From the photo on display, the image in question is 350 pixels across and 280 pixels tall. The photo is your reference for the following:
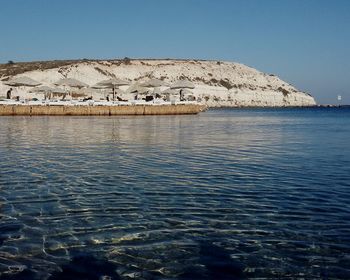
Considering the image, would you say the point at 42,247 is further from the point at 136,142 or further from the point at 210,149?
the point at 136,142

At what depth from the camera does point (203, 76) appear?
137875 mm

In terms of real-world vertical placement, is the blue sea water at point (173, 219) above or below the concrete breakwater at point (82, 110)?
below

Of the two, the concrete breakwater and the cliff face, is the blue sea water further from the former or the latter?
the cliff face

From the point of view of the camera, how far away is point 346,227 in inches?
263

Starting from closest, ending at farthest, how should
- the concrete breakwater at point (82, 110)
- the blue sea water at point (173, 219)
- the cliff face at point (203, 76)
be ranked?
the blue sea water at point (173, 219), the concrete breakwater at point (82, 110), the cliff face at point (203, 76)

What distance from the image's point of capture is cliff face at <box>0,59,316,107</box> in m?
117

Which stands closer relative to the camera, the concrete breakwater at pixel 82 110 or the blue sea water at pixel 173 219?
the blue sea water at pixel 173 219

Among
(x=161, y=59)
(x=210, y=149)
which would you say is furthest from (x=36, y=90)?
(x=161, y=59)

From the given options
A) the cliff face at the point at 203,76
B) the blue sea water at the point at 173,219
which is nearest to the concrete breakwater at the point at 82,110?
the blue sea water at the point at 173,219

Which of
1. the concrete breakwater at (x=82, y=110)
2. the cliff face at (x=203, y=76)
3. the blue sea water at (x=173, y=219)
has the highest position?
the cliff face at (x=203, y=76)

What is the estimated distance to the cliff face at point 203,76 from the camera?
117m

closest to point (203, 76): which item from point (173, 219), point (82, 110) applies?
point (82, 110)

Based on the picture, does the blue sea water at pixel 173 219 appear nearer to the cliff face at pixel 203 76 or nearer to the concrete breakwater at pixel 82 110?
the concrete breakwater at pixel 82 110

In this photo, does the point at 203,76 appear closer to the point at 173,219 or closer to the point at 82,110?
the point at 82,110
